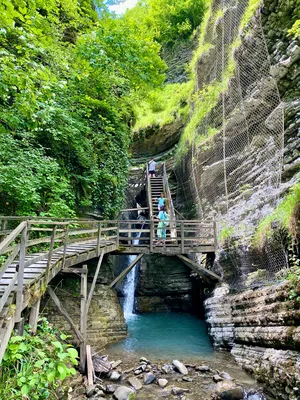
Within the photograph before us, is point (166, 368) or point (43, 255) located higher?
point (43, 255)

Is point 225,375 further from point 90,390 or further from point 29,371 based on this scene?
point 29,371

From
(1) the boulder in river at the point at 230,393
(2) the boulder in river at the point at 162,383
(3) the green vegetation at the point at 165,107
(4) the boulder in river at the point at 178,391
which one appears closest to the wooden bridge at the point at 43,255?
(2) the boulder in river at the point at 162,383

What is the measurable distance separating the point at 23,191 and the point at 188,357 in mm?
6017

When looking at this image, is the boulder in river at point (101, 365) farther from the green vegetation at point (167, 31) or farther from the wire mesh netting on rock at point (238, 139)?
the green vegetation at point (167, 31)

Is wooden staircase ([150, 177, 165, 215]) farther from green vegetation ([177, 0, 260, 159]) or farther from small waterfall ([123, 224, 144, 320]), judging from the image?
small waterfall ([123, 224, 144, 320])

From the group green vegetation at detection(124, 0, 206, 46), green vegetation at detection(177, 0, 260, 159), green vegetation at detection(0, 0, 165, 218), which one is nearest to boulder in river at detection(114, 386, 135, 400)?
green vegetation at detection(0, 0, 165, 218)

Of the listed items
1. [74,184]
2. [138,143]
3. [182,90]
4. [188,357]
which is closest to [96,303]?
[188,357]

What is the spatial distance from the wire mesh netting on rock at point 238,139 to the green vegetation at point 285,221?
1.13 feet

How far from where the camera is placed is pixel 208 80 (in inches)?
531

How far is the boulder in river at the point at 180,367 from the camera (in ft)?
20.7

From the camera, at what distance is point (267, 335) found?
593cm

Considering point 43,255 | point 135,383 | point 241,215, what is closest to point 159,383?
point 135,383

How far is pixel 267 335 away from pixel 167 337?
4.57 meters

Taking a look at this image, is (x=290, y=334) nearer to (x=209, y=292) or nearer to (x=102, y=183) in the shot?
(x=209, y=292)
